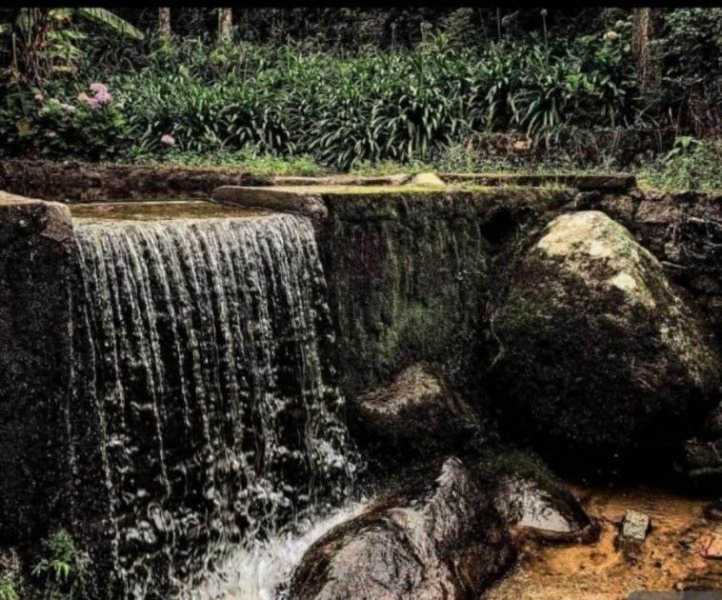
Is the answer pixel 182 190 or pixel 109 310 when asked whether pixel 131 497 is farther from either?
pixel 182 190

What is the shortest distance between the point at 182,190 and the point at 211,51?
8.36 metres

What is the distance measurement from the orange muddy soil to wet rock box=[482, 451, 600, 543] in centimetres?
9

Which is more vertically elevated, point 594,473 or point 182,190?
point 182,190

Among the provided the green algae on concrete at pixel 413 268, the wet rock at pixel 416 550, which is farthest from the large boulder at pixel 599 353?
the wet rock at pixel 416 550

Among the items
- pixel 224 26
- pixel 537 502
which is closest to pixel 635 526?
pixel 537 502

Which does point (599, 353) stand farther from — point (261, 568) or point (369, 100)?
point (369, 100)

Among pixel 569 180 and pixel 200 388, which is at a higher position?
pixel 569 180

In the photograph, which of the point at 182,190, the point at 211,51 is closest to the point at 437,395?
the point at 182,190

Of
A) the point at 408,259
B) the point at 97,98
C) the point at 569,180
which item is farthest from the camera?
the point at 97,98

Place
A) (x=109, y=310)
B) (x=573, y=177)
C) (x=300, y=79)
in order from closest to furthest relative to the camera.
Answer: (x=109, y=310) < (x=573, y=177) < (x=300, y=79)

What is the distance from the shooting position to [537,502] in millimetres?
4805

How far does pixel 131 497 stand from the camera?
12.8 ft

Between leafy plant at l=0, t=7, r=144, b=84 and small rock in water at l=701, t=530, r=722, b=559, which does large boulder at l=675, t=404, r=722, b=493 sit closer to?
small rock in water at l=701, t=530, r=722, b=559

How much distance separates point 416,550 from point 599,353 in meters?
1.98
